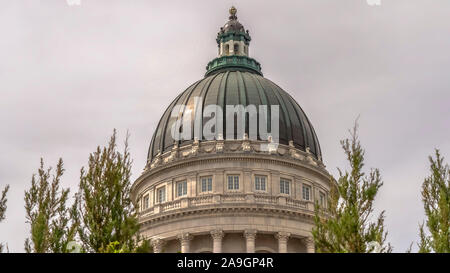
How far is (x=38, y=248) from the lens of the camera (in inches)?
1041

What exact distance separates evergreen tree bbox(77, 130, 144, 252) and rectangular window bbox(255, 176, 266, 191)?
3989 centimetres

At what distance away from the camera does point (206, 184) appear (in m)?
64.4

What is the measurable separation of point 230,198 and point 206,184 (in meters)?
3.10

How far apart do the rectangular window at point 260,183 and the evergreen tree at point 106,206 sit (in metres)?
39.9

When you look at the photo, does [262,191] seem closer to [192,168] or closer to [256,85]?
[192,168]

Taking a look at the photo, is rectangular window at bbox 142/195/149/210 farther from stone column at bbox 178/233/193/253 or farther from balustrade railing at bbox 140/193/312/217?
stone column at bbox 178/233/193/253

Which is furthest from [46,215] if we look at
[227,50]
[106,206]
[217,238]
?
[227,50]

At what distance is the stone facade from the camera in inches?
2404

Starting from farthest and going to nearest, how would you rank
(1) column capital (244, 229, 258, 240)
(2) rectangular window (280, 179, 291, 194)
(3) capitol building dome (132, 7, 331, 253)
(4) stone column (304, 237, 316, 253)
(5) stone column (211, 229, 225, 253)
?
1. (2) rectangular window (280, 179, 291, 194)
2. (4) stone column (304, 237, 316, 253)
3. (3) capitol building dome (132, 7, 331, 253)
4. (1) column capital (244, 229, 258, 240)
5. (5) stone column (211, 229, 225, 253)

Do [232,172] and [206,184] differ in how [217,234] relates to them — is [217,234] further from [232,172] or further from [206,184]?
[232,172]

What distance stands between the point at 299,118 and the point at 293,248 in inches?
548

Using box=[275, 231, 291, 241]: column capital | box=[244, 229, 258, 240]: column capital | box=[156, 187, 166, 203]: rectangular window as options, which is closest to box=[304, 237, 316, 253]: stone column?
box=[275, 231, 291, 241]: column capital
